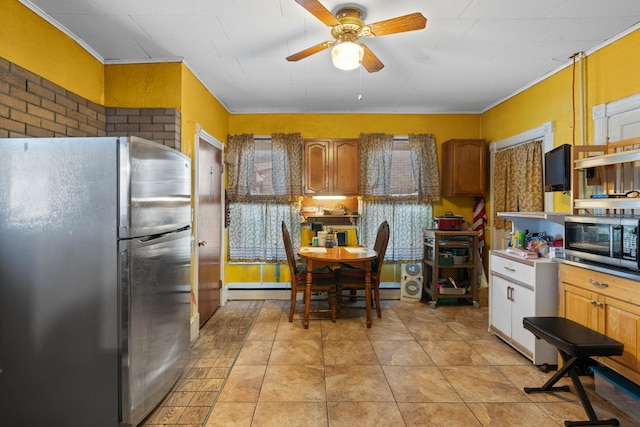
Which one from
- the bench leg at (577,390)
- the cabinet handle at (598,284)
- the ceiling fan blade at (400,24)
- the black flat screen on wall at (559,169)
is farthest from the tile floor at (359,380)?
the ceiling fan blade at (400,24)

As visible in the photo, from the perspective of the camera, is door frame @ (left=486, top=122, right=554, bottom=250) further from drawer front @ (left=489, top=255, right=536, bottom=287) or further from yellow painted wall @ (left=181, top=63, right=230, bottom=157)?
yellow painted wall @ (left=181, top=63, right=230, bottom=157)

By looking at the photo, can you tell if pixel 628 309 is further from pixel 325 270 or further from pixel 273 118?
pixel 273 118

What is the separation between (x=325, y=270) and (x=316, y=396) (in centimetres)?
181

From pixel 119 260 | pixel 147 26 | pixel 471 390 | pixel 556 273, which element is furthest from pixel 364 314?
pixel 147 26

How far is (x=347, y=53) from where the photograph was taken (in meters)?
2.23

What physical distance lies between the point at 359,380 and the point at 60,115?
2931 mm

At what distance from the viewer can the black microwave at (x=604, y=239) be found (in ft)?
6.58

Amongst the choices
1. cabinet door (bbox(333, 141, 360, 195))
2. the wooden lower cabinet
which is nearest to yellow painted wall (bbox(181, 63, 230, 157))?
cabinet door (bbox(333, 141, 360, 195))

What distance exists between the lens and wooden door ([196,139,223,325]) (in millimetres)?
3553

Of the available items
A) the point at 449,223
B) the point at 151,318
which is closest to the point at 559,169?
the point at 449,223

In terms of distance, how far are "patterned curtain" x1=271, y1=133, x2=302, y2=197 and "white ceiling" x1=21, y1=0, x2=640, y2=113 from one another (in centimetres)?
72

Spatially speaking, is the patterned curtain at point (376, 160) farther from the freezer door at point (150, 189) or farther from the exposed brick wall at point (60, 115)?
the freezer door at point (150, 189)

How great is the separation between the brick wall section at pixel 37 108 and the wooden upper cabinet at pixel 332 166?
2.50m

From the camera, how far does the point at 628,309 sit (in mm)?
2029
